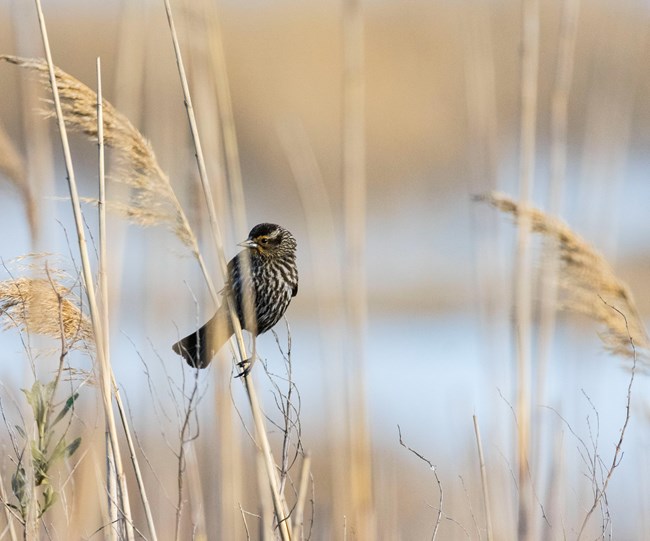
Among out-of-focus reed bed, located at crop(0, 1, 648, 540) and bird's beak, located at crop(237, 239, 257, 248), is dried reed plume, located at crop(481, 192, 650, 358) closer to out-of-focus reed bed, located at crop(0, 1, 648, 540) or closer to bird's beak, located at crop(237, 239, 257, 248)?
out-of-focus reed bed, located at crop(0, 1, 648, 540)

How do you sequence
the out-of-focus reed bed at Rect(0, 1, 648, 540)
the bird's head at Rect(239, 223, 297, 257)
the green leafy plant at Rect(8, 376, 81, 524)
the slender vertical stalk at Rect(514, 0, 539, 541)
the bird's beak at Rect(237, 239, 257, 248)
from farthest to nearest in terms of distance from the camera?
the bird's head at Rect(239, 223, 297, 257) < the bird's beak at Rect(237, 239, 257, 248) < the slender vertical stalk at Rect(514, 0, 539, 541) < the out-of-focus reed bed at Rect(0, 1, 648, 540) < the green leafy plant at Rect(8, 376, 81, 524)

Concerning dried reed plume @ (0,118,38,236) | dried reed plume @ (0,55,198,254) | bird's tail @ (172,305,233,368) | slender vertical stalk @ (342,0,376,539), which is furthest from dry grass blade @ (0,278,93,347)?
slender vertical stalk @ (342,0,376,539)

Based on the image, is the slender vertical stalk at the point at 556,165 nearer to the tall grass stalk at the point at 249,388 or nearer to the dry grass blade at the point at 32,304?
the tall grass stalk at the point at 249,388

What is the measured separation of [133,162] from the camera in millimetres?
2309

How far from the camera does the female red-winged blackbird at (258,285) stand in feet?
9.18

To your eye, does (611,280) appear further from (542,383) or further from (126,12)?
(126,12)

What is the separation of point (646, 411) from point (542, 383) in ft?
1.21


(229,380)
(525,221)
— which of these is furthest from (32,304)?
(525,221)

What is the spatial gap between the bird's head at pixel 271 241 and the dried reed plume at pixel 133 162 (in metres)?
0.77

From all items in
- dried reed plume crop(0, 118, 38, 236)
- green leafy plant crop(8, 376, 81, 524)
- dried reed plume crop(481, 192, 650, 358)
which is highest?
dried reed plume crop(0, 118, 38, 236)

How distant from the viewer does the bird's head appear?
10.3 ft

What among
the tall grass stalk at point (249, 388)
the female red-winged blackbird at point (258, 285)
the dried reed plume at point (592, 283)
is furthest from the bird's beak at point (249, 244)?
the dried reed plume at point (592, 283)

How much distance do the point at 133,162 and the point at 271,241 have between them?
921 mm

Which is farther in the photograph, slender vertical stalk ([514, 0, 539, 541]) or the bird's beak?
the bird's beak
